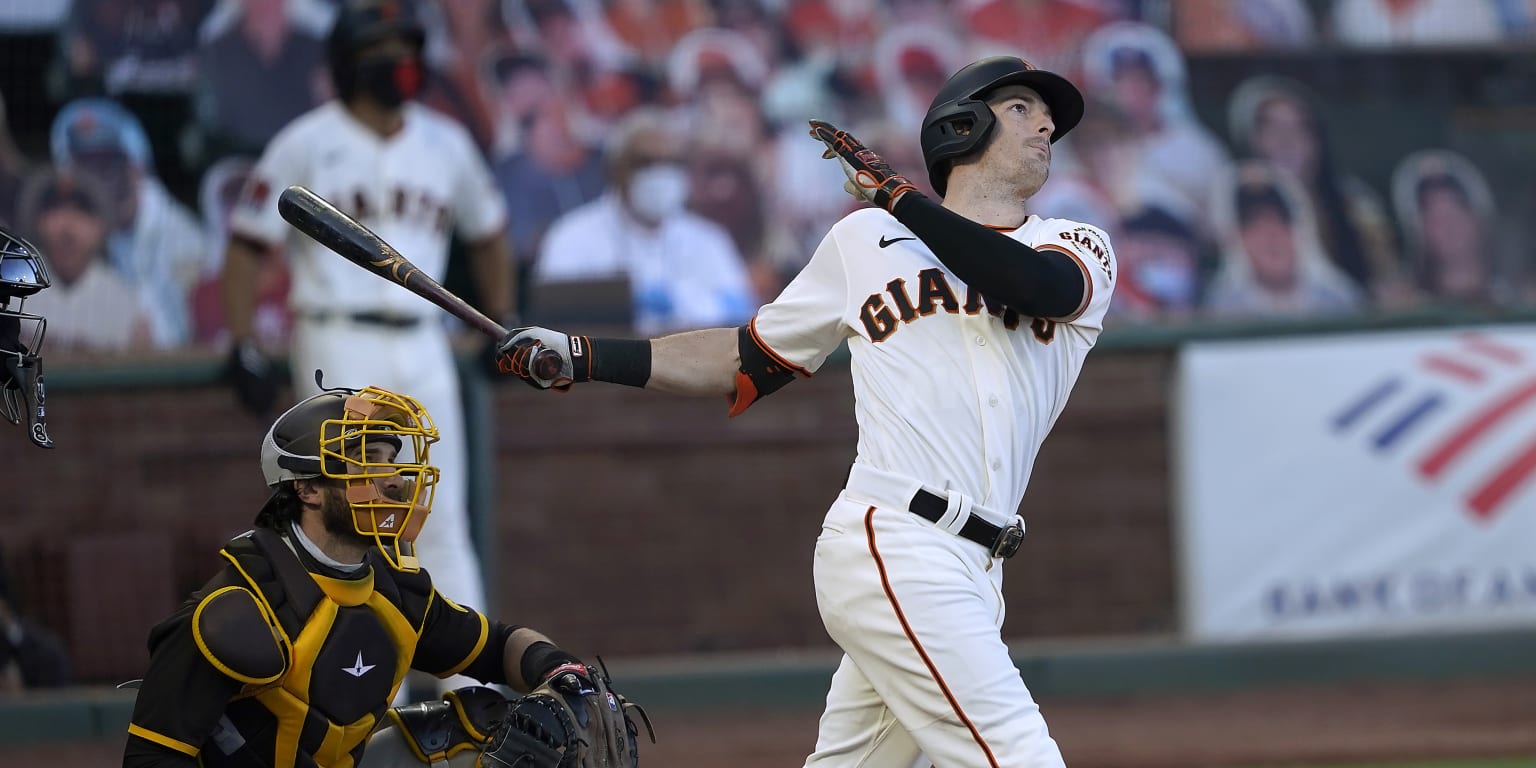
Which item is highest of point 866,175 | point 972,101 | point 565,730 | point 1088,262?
point 972,101

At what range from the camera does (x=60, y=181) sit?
24.6ft

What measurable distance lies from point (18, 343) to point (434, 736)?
1096mm

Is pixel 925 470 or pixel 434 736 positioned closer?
pixel 925 470

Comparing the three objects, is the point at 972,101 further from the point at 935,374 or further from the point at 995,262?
the point at 935,374

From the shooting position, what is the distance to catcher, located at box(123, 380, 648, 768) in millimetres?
2783

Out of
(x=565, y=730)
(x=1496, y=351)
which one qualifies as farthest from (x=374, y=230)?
(x=1496, y=351)

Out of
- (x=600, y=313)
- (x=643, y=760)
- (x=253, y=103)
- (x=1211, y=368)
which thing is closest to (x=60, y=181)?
(x=253, y=103)

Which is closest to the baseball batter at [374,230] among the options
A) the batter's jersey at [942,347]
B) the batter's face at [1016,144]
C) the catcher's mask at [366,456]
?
the catcher's mask at [366,456]

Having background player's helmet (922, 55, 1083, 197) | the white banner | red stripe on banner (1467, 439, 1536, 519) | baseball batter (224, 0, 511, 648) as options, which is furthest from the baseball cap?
red stripe on banner (1467, 439, 1536, 519)

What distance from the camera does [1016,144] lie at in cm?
326

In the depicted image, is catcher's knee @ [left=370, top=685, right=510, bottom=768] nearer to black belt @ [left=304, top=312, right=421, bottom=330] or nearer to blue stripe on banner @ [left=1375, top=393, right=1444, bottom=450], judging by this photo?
black belt @ [left=304, top=312, right=421, bottom=330]

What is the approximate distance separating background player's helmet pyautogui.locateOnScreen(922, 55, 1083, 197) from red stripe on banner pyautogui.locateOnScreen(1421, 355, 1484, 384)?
388 centimetres

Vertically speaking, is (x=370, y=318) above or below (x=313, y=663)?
above

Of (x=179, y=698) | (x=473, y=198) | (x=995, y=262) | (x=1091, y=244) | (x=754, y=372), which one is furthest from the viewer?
(x=473, y=198)
